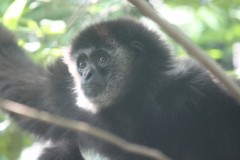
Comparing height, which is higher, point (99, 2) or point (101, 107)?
point (99, 2)

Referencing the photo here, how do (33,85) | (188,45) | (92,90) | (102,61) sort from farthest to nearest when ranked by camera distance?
1. (33,85)
2. (102,61)
3. (92,90)
4. (188,45)

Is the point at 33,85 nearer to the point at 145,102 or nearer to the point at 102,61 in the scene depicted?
the point at 102,61

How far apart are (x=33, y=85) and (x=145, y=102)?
61.5 inches

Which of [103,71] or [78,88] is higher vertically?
[103,71]

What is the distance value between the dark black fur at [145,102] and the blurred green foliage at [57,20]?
26cm

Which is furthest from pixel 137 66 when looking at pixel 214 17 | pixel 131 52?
pixel 214 17

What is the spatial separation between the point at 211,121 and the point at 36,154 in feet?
8.34

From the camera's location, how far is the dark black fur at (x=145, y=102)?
5316 millimetres

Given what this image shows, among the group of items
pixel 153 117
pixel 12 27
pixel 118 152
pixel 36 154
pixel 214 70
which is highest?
pixel 214 70

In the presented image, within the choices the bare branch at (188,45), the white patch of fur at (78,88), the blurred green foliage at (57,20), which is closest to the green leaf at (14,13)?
the blurred green foliage at (57,20)

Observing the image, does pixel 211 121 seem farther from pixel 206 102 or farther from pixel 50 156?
pixel 50 156

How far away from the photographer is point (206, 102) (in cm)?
531

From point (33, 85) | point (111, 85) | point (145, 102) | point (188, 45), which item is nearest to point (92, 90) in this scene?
point (111, 85)

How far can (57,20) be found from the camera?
6992mm
